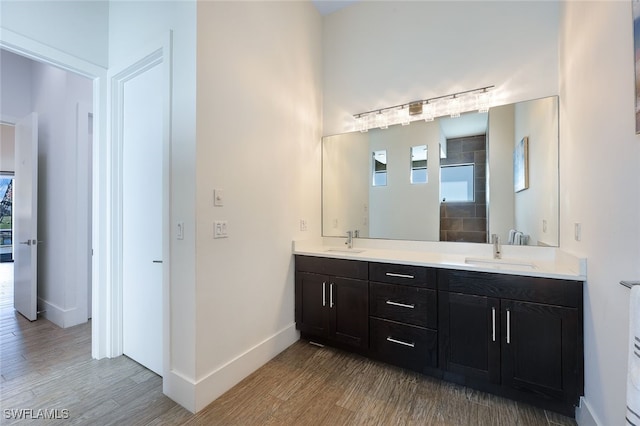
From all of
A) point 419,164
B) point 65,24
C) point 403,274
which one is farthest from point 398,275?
point 65,24

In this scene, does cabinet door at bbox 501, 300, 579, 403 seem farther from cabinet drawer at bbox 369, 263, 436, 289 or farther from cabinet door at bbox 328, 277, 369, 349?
cabinet door at bbox 328, 277, 369, 349

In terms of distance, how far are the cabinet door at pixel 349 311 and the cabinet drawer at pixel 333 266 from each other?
0.05 meters

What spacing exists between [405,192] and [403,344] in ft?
4.41

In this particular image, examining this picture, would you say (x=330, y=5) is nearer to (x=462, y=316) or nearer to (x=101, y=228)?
(x=101, y=228)

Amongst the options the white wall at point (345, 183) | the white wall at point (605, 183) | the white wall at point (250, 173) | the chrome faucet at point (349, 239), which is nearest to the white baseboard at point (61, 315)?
the white wall at point (250, 173)

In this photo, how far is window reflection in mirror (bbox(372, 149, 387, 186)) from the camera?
8.83ft

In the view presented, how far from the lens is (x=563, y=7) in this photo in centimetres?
186

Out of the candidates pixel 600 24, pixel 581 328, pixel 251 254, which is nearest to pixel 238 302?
pixel 251 254

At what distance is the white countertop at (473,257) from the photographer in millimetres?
1605

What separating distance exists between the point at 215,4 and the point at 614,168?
2.39 metres

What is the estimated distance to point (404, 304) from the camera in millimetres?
2016

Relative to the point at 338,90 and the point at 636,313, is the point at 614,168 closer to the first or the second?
the point at 636,313

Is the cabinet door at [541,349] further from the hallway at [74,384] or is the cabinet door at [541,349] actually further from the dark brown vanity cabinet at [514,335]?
the hallway at [74,384]

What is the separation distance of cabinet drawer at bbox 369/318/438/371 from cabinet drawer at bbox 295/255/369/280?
39 centimetres
